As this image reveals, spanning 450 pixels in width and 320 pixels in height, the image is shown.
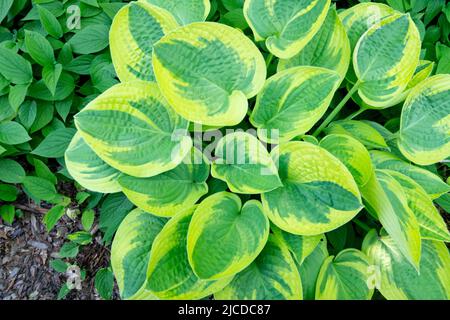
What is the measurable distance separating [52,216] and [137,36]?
666mm

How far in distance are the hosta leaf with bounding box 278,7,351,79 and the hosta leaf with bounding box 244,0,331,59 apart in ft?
0.30

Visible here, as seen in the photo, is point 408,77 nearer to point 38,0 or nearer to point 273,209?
Answer: point 273,209

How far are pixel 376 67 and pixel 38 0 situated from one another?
1.10 meters

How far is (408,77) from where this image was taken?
113 cm

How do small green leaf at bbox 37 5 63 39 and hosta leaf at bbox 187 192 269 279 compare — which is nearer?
hosta leaf at bbox 187 192 269 279

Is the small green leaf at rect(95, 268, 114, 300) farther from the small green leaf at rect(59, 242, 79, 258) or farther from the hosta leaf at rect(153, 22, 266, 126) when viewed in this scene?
the hosta leaf at rect(153, 22, 266, 126)

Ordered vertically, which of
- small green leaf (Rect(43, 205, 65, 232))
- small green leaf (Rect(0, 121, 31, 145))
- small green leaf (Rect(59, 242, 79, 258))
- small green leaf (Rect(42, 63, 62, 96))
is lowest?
small green leaf (Rect(59, 242, 79, 258))

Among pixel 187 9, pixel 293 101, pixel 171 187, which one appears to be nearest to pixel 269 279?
pixel 171 187

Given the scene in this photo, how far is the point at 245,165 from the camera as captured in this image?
1068 mm

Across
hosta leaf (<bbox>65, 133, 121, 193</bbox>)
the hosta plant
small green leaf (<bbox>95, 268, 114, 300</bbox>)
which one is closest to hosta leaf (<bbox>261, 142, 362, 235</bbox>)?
the hosta plant

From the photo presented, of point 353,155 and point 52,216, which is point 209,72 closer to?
point 353,155

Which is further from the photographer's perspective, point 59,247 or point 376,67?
point 59,247

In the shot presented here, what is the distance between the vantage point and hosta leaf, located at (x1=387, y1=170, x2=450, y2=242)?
43.3 inches

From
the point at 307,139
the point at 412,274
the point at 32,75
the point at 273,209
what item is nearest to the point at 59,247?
the point at 32,75
